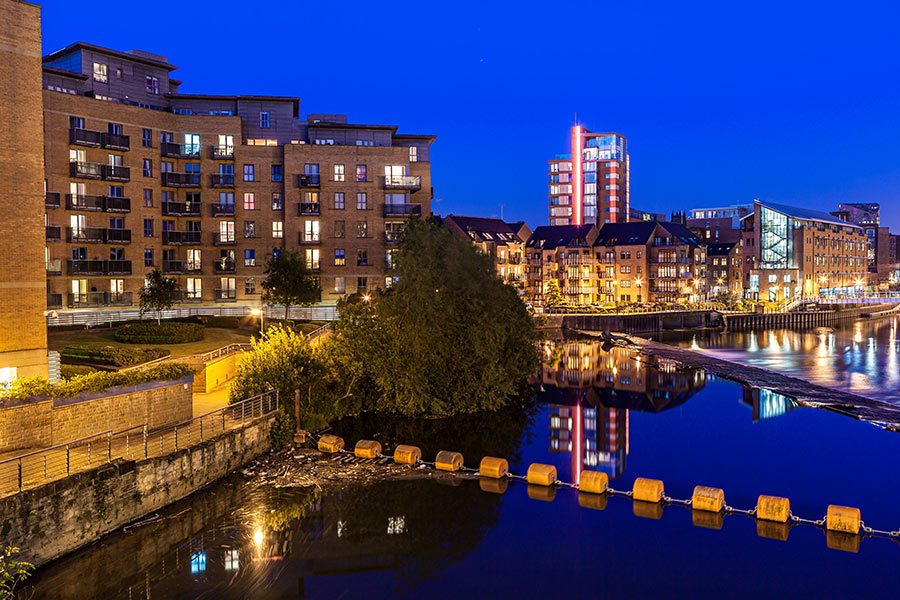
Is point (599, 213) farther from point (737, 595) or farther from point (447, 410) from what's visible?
point (737, 595)

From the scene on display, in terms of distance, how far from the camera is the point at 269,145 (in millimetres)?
75062

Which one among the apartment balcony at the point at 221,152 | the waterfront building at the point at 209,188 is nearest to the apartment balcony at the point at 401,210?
the waterfront building at the point at 209,188

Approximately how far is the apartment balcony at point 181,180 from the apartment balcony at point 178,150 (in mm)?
1762

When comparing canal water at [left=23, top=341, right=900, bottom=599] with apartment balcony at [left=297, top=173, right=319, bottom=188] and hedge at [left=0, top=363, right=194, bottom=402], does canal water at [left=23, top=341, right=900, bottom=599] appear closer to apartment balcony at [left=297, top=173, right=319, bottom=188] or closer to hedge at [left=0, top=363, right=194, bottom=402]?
hedge at [left=0, top=363, right=194, bottom=402]

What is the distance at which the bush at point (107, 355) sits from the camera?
40.5 m

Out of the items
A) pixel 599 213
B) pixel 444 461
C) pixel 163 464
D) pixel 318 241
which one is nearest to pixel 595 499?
pixel 444 461

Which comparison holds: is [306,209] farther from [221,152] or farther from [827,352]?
[827,352]

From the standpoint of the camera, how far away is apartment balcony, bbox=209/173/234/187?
7331 centimetres

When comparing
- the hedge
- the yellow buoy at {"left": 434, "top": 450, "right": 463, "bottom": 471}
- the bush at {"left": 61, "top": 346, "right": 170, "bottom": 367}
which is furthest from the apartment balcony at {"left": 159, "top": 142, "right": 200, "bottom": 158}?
the yellow buoy at {"left": 434, "top": 450, "right": 463, "bottom": 471}

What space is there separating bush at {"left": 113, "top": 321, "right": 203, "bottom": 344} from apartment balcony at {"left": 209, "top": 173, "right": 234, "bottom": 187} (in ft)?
83.5

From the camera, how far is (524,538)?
2527cm

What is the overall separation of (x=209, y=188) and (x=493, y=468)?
172ft

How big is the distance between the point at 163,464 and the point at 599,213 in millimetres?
172949

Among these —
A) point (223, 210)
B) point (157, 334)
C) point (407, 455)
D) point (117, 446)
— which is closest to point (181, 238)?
point (223, 210)
